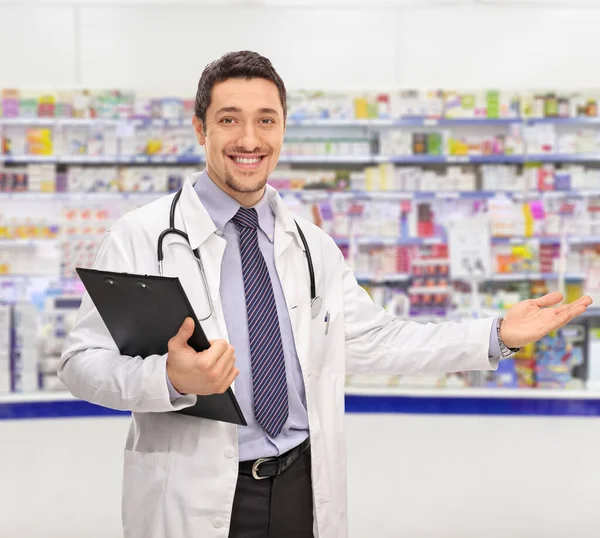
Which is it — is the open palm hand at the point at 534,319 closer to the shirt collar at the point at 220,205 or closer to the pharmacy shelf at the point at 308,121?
the shirt collar at the point at 220,205

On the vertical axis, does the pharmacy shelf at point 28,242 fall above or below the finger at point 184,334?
above

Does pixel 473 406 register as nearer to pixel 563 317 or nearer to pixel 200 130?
pixel 563 317

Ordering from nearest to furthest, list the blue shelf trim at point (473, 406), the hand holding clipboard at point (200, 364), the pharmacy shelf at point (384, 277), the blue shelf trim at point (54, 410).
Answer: the hand holding clipboard at point (200, 364), the blue shelf trim at point (54, 410), the blue shelf trim at point (473, 406), the pharmacy shelf at point (384, 277)

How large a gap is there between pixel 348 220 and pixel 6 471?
2912 mm

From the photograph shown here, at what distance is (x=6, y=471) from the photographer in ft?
11.6

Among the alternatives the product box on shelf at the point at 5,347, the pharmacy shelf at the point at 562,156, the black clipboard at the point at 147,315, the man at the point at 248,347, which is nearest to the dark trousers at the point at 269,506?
the man at the point at 248,347

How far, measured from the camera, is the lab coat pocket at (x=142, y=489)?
63.1 inches

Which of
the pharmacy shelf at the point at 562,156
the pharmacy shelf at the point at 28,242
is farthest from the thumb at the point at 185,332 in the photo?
the pharmacy shelf at the point at 562,156

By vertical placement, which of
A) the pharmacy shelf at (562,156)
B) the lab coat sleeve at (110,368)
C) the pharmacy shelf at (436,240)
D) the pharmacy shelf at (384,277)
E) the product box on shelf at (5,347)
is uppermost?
the pharmacy shelf at (562,156)

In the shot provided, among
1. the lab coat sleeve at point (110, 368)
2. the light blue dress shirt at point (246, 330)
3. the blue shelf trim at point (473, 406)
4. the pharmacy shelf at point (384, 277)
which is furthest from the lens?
the pharmacy shelf at point (384, 277)

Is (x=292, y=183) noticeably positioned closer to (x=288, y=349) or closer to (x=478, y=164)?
(x=478, y=164)

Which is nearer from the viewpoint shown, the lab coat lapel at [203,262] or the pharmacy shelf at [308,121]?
the lab coat lapel at [203,262]

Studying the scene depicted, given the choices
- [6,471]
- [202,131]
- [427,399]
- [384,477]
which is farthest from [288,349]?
[427,399]

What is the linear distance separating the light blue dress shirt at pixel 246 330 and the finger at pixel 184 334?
0.33 meters
